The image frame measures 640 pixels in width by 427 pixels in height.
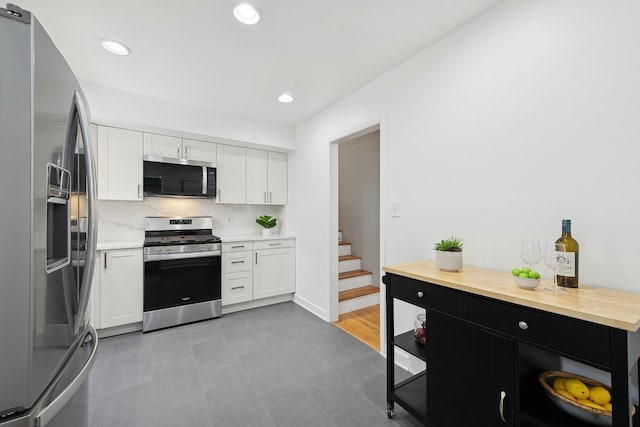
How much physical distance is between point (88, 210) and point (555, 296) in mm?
1923

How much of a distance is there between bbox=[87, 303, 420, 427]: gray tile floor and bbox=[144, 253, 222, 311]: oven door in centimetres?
33

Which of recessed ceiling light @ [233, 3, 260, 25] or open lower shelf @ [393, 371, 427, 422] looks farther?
recessed ceiling light @ [233, 3, 260, 25]

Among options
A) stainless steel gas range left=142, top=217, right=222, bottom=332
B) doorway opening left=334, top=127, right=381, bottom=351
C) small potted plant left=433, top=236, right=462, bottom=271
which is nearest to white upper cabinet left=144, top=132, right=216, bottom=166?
stainless steel gas range left=142, top=217, right=222, bottom=332

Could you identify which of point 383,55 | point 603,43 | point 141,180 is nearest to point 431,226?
point 603,43

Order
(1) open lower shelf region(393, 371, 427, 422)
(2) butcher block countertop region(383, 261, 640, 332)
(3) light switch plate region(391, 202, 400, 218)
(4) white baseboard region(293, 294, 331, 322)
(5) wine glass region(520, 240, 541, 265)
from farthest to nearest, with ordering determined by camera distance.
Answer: (4) white baseboard region(293, 294, 331, 322), (3) light switch plate region(391, 202, 400, 218), (1) open lower shelf region(393, 371, 427, 422), (5) wine glass region(520, 240, 541, 265), (2) butcher block countertop region(383, 261, 640, 332)

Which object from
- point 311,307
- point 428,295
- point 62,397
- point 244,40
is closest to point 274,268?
point 311,307

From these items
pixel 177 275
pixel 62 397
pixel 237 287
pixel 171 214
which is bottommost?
pixel 237 287

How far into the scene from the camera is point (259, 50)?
6.93 feet

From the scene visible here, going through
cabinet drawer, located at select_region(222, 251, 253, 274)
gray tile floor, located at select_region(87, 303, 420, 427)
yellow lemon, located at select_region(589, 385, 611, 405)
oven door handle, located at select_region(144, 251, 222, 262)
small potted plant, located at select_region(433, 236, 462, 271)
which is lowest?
gray tile floor, located at select_region(87, 303, 420, 427)

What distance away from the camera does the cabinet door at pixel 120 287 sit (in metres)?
2.70

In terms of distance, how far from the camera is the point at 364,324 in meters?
3.06

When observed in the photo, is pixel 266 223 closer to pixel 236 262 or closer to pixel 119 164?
pixel 236 262

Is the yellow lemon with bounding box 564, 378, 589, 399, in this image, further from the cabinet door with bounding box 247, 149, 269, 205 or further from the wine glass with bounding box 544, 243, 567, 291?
the cabinet door with bounding box 247, 149, 269, 205

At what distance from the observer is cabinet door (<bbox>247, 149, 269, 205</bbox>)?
3.76m
